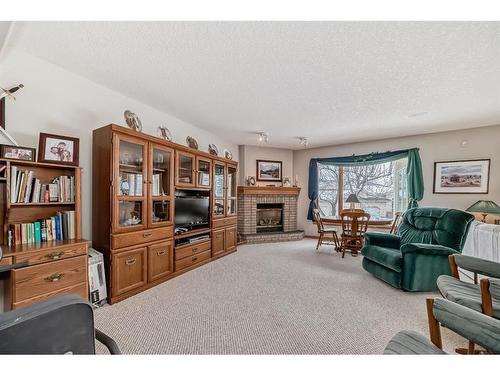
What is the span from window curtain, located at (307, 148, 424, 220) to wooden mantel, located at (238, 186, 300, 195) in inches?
19.3

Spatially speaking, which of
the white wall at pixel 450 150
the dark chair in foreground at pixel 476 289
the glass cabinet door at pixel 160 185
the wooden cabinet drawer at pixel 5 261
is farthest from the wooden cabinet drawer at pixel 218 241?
the white wall at pixel 450 150

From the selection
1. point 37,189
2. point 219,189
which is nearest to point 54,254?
point 37,189

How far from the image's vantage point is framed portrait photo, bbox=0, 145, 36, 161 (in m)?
1.75

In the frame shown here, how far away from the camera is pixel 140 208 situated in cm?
273

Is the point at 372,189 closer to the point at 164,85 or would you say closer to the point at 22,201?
the point at 164,85

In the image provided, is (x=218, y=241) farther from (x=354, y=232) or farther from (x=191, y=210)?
(x=354, y=232)

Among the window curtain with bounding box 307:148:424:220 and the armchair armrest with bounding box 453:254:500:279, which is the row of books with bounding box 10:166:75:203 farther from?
the window curtain with bounding box 307:148:424:220

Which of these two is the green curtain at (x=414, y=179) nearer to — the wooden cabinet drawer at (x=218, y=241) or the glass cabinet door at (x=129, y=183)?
→ the wooden cabinet drawer at (x=218, y=241)

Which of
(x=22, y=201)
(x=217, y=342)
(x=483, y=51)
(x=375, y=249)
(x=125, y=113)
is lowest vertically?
(x=217, y=342)

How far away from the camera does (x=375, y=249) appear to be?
311 centimetres

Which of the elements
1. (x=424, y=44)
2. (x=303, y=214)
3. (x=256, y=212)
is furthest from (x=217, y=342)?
(x=303, y=214)

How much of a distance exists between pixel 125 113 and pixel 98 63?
1.95ft

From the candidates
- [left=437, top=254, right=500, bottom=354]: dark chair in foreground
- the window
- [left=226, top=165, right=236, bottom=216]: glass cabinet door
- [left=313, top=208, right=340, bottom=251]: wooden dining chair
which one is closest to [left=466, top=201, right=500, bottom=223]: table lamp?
the window

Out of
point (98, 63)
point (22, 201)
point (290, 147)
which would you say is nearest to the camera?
point (22, 201)
